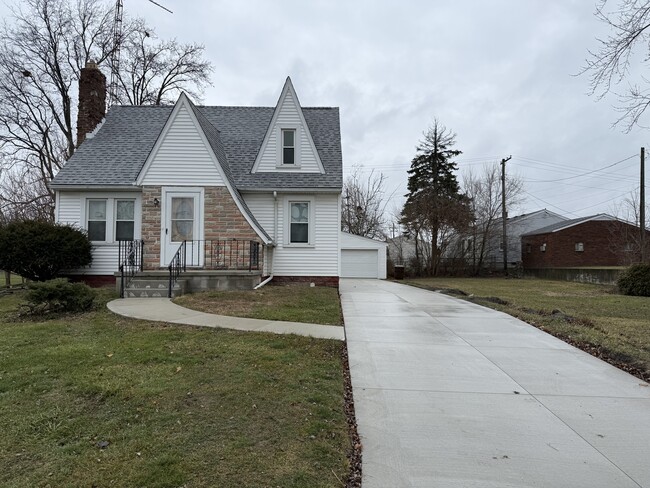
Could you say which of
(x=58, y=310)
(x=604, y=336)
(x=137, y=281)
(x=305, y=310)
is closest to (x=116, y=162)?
(x=137, y=281)

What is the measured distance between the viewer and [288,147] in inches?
585

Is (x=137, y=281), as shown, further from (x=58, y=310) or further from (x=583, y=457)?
(x=583, y=457)

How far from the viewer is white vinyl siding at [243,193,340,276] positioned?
1464 cm

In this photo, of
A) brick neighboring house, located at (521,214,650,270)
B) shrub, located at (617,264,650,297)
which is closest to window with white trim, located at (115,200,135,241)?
shrub, located at (617,264,650,297)

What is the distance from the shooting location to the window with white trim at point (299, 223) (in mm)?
14773

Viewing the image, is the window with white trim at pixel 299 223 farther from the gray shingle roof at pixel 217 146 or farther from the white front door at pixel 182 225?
the white front door at pixel 182 225

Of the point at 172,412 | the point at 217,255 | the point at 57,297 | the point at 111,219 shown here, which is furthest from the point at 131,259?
the point at 172,412

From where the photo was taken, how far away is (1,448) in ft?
10.3

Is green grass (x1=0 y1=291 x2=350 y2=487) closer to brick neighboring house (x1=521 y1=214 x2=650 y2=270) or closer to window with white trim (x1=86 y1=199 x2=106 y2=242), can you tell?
window with white trim (x1=86 y1=199 x2=106 y2=242)

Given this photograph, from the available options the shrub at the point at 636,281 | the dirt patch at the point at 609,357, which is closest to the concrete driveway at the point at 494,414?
the dirt patch at the point at 609,357

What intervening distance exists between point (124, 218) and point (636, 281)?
20555 mm

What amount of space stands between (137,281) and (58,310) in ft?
9.00

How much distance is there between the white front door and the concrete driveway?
7.36 metres

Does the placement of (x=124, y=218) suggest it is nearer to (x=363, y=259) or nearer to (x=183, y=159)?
(x=183, y=159)
